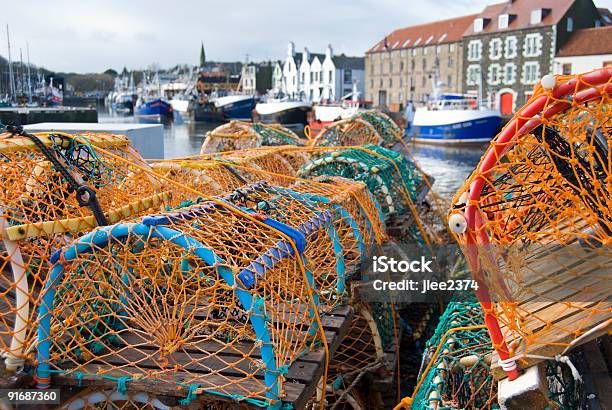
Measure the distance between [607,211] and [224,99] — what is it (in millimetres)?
44258

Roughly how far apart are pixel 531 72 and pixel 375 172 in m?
30.8

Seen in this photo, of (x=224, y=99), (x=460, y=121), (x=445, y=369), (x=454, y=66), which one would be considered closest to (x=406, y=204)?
(x=445, y=369)

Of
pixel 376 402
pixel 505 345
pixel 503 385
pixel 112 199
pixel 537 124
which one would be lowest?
pixel 376 402

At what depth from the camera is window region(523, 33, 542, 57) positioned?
106ft

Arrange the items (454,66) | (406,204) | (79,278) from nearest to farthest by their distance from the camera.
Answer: (79,278), (406,204), (454,66)

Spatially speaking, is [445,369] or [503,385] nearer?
[503,385]

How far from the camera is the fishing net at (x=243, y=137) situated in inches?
303

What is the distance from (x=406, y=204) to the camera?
614 cm

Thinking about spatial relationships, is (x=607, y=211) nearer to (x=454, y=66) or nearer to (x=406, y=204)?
(x=406, y=204)

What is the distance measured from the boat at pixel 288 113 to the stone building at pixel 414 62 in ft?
19.0

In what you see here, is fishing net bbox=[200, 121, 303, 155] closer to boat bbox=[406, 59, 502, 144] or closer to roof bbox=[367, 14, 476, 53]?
boat bbox=[406, 59, 502, 144]

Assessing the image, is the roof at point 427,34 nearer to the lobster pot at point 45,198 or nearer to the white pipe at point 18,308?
the lobster pot at point 45,198

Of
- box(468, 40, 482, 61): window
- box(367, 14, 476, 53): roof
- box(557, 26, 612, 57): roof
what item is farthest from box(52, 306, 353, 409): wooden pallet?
box(367, 14, 476, 53): roof

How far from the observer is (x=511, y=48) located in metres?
33.6
